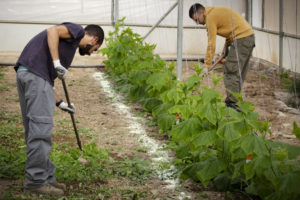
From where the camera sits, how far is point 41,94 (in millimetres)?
3674

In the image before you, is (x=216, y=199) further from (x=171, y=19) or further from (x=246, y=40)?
(x=171, y=19)

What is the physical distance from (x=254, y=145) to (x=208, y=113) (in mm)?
643

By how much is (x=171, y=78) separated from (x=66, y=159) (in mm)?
1945

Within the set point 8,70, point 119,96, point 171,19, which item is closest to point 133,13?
point 171,19

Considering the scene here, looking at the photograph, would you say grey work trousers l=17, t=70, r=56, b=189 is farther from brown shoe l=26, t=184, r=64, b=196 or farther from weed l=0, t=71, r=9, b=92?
weed l=0, t=71, r=9, b=92

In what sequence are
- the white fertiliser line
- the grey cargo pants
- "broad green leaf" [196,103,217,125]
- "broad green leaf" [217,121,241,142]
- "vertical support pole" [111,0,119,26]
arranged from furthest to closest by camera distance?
"vertical support pole" [111,0,119,26] → the grey cargo pants → the white fertiliser line → "broad green leaf" [196,103,217,125] → "broad green leaf" [217,121,241,142]

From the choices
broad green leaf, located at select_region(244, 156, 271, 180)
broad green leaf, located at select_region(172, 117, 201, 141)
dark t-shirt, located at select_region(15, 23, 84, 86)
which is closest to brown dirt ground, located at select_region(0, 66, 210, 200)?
broad green leaf, located at select_region(172, 117, 201, 141)

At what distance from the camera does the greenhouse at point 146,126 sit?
3625 millimetres

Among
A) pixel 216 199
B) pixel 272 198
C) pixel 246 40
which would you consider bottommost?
pixel 216 199

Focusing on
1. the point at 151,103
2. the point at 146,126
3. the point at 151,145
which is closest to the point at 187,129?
the point at 151,145

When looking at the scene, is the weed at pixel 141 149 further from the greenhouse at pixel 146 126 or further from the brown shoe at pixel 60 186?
the brown shoe at pixel 60 186

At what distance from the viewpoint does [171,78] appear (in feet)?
19.1

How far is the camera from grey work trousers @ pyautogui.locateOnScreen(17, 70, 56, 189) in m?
3.63

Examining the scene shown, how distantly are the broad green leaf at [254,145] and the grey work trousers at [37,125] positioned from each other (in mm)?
1627
